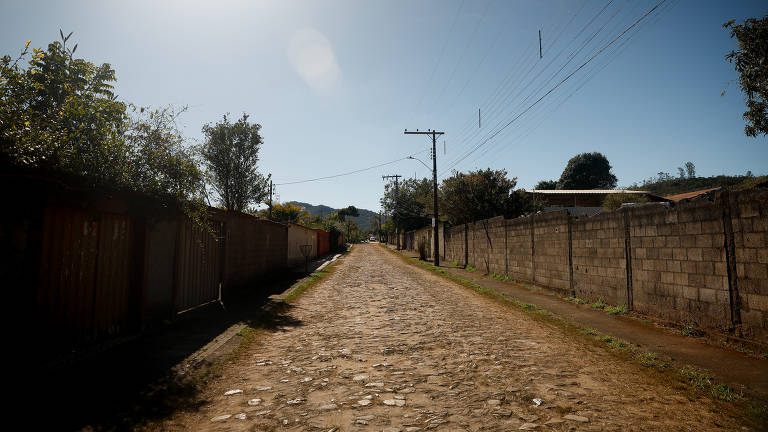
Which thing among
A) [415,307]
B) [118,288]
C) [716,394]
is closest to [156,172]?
[118,288]

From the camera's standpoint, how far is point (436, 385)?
3.75m

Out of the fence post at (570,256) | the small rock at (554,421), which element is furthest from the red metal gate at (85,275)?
the fence post at (570,256)

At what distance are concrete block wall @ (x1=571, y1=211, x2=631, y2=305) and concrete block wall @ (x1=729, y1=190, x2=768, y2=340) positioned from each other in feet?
8.31

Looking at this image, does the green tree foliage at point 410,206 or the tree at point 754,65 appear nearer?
the tree at point 754,65

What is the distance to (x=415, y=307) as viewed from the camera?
8.34 m

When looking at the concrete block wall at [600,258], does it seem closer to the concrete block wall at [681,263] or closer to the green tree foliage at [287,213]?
the concrete block wall at [681,263]

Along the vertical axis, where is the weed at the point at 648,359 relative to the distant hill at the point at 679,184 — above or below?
below

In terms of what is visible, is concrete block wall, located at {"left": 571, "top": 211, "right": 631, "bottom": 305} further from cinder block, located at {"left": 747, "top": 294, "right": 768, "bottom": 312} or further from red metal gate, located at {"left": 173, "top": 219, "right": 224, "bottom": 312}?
red metal gate, located at {"left": 173, "top": 219, "right": 224, "bottom": 312}

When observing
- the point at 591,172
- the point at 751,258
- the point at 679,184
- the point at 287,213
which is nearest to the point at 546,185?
the point at 591,172

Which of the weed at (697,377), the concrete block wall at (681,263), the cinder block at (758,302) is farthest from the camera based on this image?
the concrete block wall at (681,263)

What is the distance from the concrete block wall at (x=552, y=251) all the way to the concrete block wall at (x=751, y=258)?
497cm

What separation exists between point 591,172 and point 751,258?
2915 inches

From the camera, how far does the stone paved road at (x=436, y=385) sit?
2.99 meters

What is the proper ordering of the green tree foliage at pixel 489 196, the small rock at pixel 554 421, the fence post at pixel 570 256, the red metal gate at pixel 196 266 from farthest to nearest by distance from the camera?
the green tree foliage at pixel 489 196
the fence post at pixel 570 256
the red metal gate at pixel 196 266
the small rock at pixel 554 421
